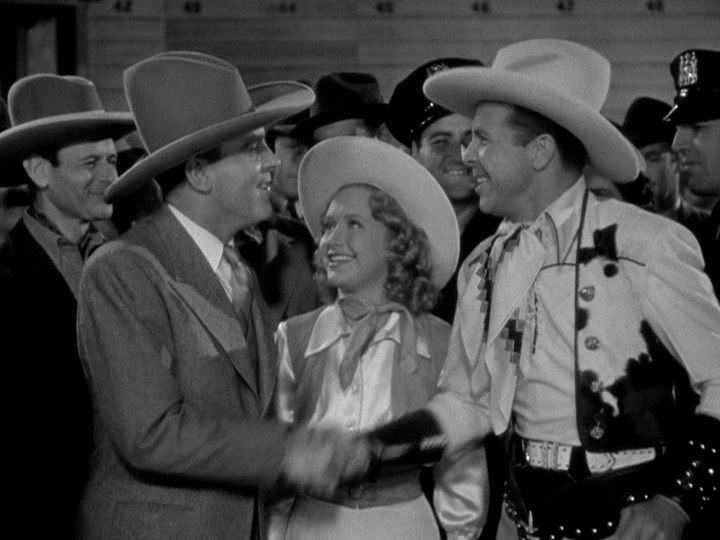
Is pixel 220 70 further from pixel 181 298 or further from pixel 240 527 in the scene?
pixel 240 527

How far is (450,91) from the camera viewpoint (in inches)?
127

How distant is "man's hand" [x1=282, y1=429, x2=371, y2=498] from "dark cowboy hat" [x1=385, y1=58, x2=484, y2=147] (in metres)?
1.94

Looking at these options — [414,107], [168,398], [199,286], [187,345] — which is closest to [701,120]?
[414,107]

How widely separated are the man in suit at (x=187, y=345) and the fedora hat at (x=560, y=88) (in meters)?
0.52

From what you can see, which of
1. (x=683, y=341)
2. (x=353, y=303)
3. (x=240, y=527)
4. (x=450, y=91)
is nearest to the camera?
(x=683, y=341)

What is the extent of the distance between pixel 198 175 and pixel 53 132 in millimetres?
1094

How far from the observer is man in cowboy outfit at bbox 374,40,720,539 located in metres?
2.73

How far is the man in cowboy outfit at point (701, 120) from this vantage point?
445cm

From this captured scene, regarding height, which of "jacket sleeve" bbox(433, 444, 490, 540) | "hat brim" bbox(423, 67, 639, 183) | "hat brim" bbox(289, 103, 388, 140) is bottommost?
"jacket sleeve" bbox(433, 444, 490, 540)

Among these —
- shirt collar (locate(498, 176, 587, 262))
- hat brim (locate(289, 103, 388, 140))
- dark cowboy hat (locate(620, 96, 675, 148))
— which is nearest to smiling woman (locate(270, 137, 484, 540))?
shirt collar (locate(498, 176, 587, 262))

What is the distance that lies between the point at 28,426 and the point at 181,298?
2.74 ft

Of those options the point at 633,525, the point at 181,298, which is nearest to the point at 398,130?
the point at 181,298

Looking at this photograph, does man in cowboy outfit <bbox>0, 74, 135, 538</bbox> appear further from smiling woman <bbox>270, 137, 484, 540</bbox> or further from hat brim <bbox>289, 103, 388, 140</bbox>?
hat brim <bbox>289, 103, 388, 140</bbox>

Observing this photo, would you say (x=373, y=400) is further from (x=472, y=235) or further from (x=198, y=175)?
(x=472, y=235)
